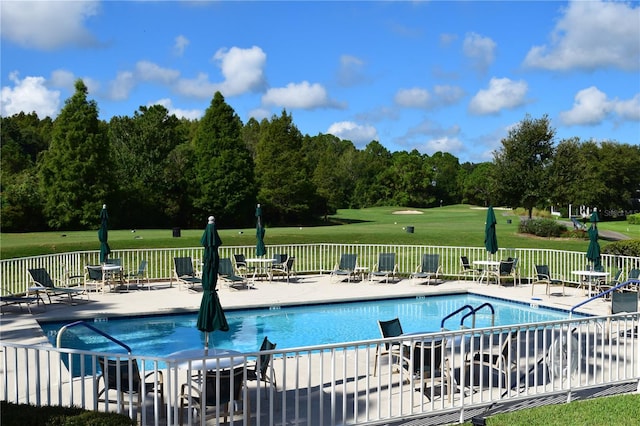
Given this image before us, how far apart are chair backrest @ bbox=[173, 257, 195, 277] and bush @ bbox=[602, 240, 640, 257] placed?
11563 millimetres

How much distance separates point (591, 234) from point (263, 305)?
8.17 metres

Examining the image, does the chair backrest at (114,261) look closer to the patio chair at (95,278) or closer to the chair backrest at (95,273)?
the patio chair at (95,278)

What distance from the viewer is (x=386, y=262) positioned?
1797 centimetres

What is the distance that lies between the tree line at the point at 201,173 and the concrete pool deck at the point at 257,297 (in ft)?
65.2

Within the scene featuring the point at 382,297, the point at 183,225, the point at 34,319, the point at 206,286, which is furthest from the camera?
the point at 183,225

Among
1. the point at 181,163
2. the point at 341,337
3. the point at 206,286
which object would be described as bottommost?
the point at 341,337

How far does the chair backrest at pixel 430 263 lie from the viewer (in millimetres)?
17594

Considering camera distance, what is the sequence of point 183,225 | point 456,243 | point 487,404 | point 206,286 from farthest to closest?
point 183,225 → point 456,243 → point 206,286 → point 487,404

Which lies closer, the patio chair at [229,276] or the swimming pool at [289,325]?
the swimming pool at [289,325]

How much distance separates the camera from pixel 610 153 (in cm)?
6088

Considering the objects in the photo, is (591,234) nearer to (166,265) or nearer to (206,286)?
(206,286)

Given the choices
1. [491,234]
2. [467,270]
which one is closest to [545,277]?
[491,234]

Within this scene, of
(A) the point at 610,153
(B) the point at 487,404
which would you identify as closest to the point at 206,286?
(B) the point at 487,404

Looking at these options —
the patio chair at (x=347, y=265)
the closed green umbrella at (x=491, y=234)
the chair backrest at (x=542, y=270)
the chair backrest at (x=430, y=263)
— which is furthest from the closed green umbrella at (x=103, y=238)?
the chair backrest at (x=542, y=270)
